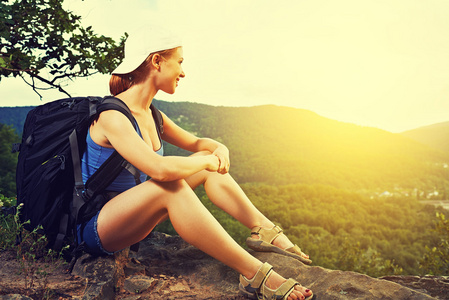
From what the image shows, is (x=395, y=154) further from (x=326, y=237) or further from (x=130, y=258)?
(x=130, y=258)

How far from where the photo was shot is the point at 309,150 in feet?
194

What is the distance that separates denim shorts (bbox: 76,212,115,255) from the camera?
2.27m

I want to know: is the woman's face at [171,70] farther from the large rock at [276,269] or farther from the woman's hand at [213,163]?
the large rock at [276,269]

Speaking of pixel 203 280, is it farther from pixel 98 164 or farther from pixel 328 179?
pixel 328 179

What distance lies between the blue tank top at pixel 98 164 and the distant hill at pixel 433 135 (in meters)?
82.6

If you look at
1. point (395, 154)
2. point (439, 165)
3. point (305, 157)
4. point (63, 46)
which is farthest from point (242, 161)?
point (439, 165)

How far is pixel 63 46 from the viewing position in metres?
5.08

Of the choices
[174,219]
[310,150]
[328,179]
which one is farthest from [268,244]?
[310,150]

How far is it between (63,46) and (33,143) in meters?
3.09

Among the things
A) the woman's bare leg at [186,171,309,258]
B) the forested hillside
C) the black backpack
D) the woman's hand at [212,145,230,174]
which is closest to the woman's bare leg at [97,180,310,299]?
the black backpack

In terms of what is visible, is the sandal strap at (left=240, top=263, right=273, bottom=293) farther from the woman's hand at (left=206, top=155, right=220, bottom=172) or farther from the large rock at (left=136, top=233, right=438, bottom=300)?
the woman's hand at (left=206, top=155, right=220, bottom=172)

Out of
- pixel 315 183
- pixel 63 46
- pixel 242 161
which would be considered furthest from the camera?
pixel 315 183

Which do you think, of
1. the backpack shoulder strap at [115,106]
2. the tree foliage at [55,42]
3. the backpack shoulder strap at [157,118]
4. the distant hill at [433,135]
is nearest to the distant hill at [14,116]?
the tree foliage at [55,42]

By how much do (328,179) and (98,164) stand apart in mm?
52324
